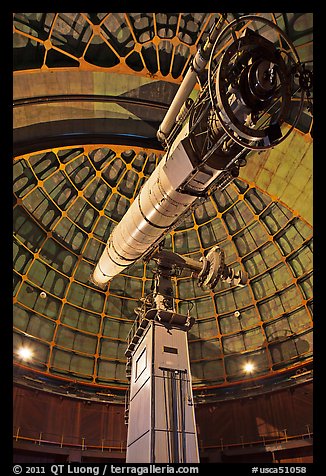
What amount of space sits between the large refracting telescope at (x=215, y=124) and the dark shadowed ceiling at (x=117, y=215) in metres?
3.74

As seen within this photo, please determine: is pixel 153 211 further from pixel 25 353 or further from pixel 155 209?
pixel 25 353

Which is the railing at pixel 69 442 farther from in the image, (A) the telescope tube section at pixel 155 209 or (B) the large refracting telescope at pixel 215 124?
(B) the large refracting telescope at pixel 215 124

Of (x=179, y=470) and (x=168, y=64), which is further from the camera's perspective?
(x=168, y=64)

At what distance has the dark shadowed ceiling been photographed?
9945 mm

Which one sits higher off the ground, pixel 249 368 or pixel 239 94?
pixel 239 94

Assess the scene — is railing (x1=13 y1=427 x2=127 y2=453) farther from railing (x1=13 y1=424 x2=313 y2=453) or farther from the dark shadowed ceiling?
the dark shadowed ceiling

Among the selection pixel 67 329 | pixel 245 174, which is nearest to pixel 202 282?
pixel 245 174

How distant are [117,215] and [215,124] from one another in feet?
33.8

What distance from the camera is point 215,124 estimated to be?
5.82 m

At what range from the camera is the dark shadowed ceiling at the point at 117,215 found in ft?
32.6

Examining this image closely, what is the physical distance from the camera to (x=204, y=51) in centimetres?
595

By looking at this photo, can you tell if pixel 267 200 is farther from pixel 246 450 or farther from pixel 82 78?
pixel 246 450

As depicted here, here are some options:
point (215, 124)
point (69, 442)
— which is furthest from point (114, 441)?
point (215, 124)
